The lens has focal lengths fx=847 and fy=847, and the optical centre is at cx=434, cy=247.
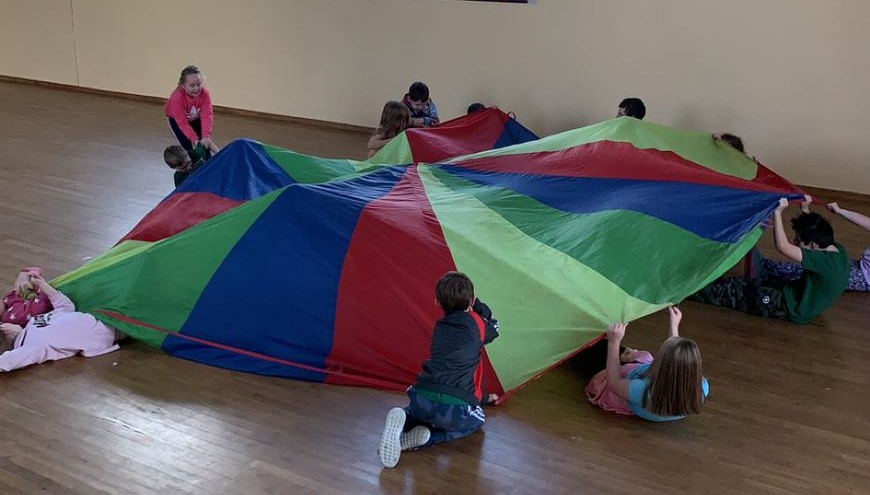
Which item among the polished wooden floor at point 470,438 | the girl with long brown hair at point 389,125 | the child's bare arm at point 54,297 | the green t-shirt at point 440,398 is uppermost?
the girl with long brown hair at point 389,125

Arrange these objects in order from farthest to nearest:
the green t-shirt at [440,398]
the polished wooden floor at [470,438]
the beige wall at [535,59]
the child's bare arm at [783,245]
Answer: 1. the beige wall at [535,59]
2. the child's bare arm at [783,245]
3. the green t-shirt at [440,398]
4. the polished wooden floor at [470,438]

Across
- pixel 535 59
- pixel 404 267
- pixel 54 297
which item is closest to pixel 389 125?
pixel 535 59

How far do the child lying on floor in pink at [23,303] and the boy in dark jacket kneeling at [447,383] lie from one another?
5.13ft

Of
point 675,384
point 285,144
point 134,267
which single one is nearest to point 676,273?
point 675,384

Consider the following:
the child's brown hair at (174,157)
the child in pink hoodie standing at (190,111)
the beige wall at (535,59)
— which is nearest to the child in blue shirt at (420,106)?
the beige wall at (535,59)

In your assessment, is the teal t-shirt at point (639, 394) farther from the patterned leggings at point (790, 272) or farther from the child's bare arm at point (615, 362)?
the patterned leggings at point (790, 272)

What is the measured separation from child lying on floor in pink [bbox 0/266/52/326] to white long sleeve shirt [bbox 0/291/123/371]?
0.04m

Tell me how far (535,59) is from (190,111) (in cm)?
258

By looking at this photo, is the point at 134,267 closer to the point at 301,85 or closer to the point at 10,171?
the point at 10,171

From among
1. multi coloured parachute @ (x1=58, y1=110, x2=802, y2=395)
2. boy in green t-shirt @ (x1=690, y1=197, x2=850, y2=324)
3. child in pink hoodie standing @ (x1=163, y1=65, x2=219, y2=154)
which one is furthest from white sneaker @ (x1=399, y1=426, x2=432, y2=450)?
child in pink hoodie standing @ (x1=163, y1=65, x2=219, y2=154)

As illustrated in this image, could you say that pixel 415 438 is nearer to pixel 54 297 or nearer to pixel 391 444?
pixel 391 444

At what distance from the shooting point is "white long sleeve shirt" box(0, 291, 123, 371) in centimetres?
307

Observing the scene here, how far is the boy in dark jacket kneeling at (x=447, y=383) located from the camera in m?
2.57

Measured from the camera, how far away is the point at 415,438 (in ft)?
8.52
